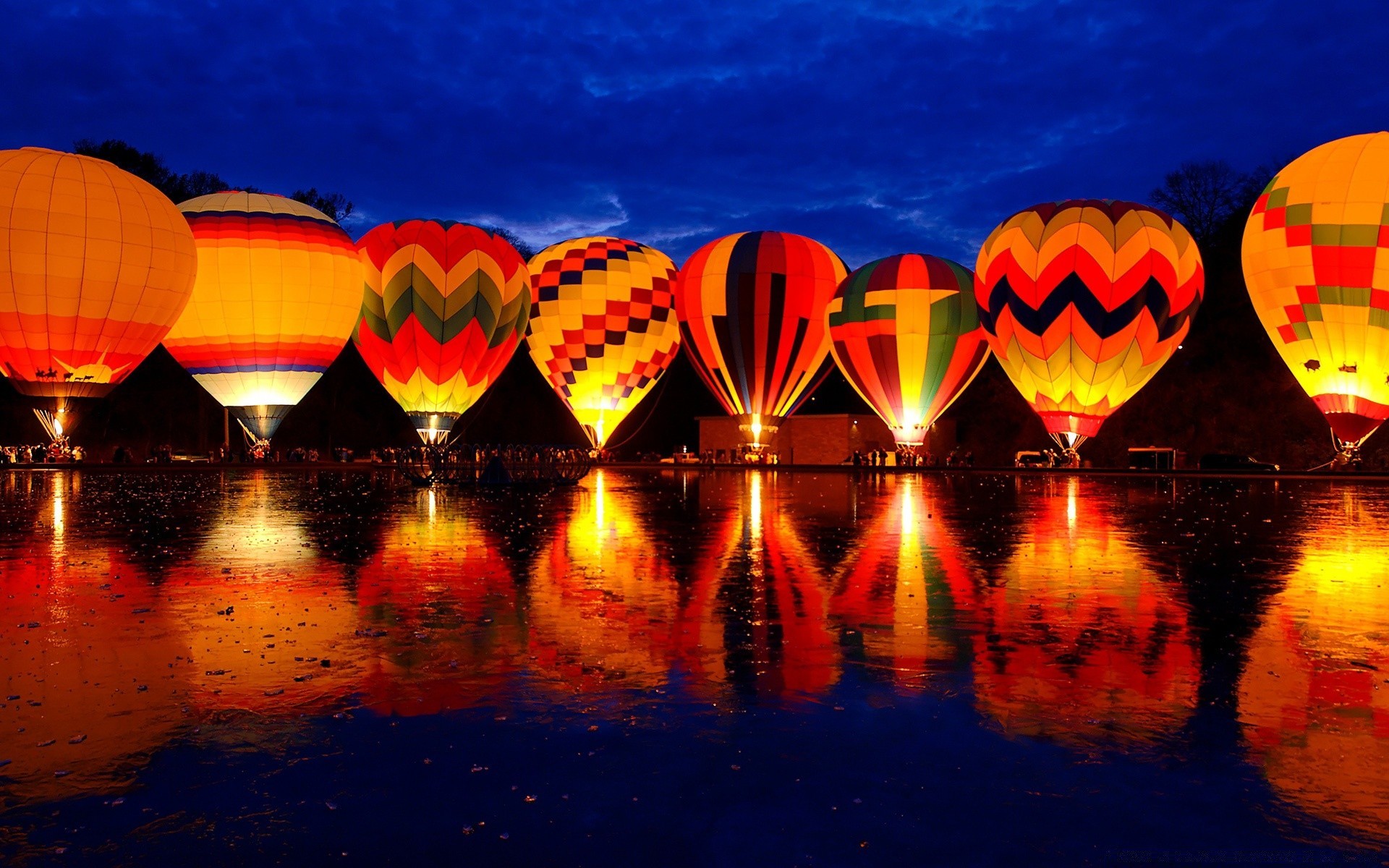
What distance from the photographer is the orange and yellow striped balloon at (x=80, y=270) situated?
83.1ft

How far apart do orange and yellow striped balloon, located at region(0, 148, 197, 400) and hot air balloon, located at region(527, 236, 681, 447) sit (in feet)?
40.2

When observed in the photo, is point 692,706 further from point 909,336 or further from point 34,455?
point 34,455

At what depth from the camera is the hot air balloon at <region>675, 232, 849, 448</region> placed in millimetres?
35500

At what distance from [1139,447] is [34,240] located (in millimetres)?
36615

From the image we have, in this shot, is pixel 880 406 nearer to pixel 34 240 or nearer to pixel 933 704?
pixel 34 240

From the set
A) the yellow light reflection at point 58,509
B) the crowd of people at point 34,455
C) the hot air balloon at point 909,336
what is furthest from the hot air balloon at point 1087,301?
the crowd of people at point 34,455

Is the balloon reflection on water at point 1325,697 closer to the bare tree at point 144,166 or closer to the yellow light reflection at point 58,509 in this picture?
the yellow light reflection at point 58,509

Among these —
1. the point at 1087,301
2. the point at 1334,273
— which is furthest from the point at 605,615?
the point at 1334,273

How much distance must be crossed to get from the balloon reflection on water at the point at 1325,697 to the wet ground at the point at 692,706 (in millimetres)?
21

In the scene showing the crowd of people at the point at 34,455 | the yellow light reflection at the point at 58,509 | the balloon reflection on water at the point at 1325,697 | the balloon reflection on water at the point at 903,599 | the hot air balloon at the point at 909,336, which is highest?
the hot air balloon at the point at 909,336

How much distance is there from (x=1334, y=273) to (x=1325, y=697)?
85.6 feet

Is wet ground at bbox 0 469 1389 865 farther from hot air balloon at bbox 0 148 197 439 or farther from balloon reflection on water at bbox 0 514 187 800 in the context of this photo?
hot air balloon at bbox 0 148 197 439

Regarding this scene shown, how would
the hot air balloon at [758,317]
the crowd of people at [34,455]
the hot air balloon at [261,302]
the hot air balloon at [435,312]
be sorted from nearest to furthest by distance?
the hot air balloon at [261,302] < the hot air balloon at [435,312] < the hot air balloon at [758,317] < the crowd of people at [34,455]

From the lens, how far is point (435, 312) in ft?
106
